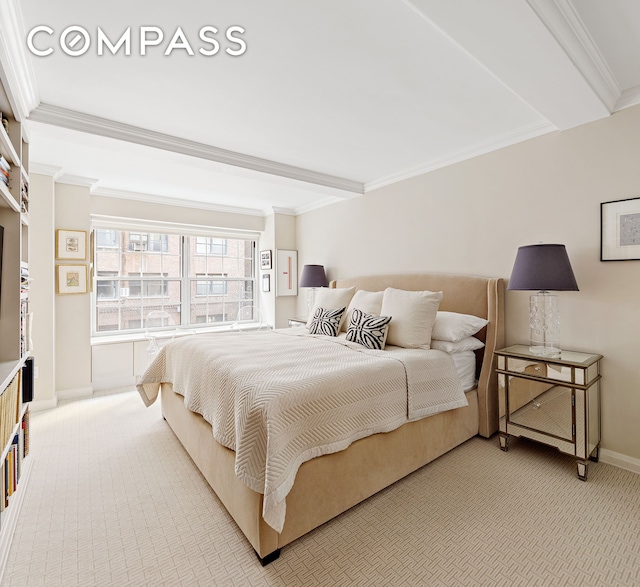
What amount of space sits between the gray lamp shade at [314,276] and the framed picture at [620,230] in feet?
9.94

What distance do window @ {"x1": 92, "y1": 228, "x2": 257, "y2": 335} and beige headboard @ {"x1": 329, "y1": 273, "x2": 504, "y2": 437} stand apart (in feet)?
10.9

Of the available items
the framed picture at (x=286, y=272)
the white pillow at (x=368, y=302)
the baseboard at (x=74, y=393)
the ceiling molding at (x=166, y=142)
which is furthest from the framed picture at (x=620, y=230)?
the baseboard at (x=74, y=393)

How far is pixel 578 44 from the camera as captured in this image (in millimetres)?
1773

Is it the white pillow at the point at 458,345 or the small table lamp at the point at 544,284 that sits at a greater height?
the small table lamp at the point at 544,284

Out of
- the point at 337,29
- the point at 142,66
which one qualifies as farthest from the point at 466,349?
the point at 142,66

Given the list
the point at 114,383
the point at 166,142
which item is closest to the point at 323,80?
the point at 166,142

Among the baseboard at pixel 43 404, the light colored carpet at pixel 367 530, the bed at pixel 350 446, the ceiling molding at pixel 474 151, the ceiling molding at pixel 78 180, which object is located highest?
the ceiling molding at pixel 474 151

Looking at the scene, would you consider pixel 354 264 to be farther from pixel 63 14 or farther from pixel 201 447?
pixel 63 14

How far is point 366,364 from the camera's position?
2.14 meters

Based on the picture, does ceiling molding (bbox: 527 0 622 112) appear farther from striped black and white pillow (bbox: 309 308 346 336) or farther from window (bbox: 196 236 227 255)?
window (bbox: 196 236 227 255)

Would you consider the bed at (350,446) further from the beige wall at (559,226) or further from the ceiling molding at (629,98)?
the ceiling molding at (629,98)

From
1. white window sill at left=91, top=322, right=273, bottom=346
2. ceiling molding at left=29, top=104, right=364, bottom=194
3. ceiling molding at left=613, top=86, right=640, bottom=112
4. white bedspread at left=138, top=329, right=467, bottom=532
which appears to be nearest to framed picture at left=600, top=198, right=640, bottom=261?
ceiling molding at left=613, top=86, right=640, bottom=112

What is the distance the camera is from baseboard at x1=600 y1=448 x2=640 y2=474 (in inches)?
90.5

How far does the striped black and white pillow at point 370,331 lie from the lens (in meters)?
2.74
